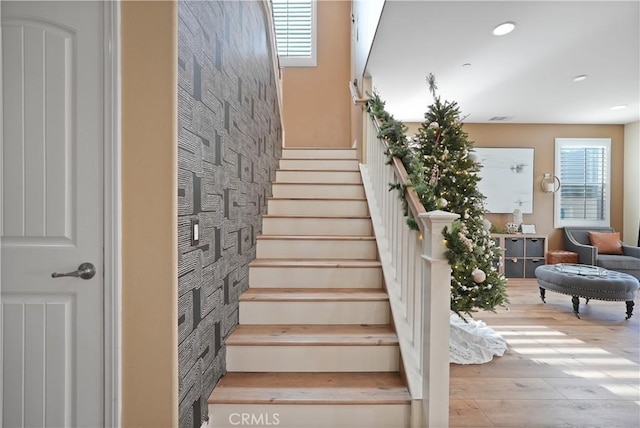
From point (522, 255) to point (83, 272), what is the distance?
6189 mm

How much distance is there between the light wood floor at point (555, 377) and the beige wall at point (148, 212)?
166 cm

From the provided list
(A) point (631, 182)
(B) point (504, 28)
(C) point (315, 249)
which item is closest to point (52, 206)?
(C) point (315, 249)

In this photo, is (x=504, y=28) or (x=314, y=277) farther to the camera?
(x=504, y=28)

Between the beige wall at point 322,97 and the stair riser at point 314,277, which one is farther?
the beige wall at point 322,97

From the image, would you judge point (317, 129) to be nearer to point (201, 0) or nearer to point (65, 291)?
point (201, 0)

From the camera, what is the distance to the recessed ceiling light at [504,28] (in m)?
2.81

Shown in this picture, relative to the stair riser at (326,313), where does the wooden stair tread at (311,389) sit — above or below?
below

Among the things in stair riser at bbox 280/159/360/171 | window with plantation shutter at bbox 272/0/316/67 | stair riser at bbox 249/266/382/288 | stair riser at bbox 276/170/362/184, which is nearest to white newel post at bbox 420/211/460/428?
stair riser at bbox 249/266/382/288

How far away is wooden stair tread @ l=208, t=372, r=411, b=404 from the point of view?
1664 millimetres

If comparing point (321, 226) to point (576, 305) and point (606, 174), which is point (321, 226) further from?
point (606, 174)

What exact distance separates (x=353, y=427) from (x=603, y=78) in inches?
187

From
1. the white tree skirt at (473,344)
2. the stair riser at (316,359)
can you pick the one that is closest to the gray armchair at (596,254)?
the white tree skirt at (473,344)

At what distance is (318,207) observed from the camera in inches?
126

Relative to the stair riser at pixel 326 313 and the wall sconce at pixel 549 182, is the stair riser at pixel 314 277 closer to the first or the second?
the stair riser at pixel 326 313
